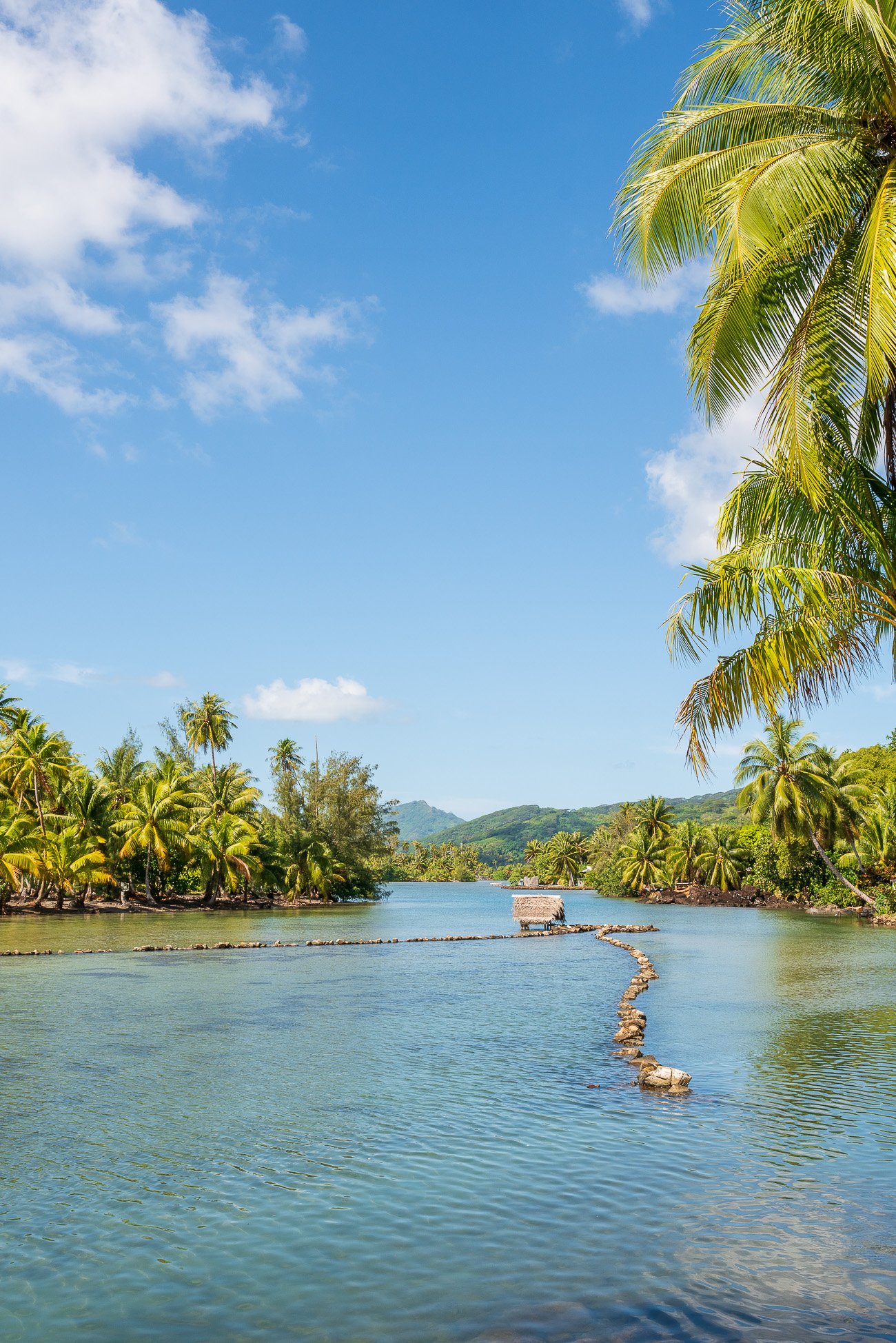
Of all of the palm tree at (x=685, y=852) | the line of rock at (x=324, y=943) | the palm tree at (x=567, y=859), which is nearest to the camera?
the line of rock at (x=324, y=943)

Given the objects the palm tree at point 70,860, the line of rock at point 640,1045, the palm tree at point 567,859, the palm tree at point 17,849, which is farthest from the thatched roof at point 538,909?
the palm tree at point 567,859

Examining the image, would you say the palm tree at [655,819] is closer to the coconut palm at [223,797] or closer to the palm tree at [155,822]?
the coconut palm at [223,797]

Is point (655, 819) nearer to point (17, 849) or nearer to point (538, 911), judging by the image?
point (538, 911)

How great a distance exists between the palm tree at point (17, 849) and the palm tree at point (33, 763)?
2.35 m

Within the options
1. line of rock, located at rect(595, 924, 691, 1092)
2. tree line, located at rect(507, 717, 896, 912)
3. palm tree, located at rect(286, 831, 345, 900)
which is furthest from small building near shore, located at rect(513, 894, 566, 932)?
palm tree, located at rect(286, 831, 345, 900)

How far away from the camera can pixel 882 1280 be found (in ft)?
19.0

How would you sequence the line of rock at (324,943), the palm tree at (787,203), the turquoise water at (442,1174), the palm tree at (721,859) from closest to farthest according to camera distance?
the turquoise water at (442,1174)
the palm tree at (787,203)
the line of rock at (324,943)
the palm tree at (721,859)

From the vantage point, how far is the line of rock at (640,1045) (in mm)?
11102

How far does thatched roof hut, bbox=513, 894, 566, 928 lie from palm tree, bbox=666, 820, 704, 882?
4215 centimetres

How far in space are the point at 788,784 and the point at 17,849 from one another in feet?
151

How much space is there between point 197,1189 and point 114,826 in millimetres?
55236

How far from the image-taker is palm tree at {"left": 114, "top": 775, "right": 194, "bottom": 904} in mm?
58500

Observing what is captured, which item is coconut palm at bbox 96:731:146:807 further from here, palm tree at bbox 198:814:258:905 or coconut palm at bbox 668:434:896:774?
coconut palm at bbox 668:434:896:774

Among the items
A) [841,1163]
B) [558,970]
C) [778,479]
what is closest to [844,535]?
[778,479]
